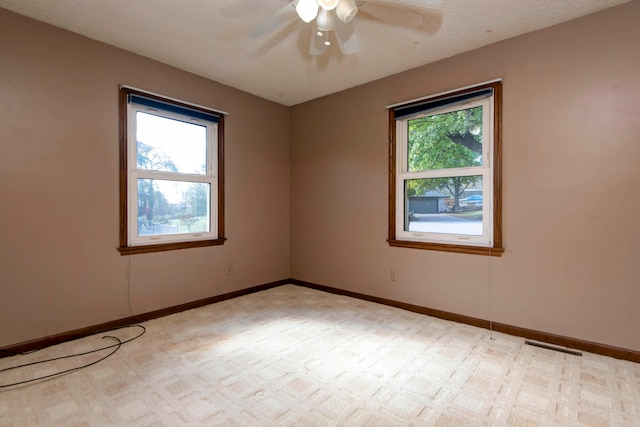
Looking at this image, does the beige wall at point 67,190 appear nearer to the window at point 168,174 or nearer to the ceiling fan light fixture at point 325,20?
the window at point 168,174

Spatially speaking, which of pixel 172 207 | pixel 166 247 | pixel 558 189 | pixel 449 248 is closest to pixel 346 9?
pixel 558 189

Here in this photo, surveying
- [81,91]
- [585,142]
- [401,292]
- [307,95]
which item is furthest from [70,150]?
[585,142]

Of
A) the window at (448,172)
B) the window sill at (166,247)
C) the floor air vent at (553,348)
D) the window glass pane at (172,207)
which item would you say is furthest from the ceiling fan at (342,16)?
the floor air vent at (553,348)

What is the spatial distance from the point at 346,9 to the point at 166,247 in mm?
2745

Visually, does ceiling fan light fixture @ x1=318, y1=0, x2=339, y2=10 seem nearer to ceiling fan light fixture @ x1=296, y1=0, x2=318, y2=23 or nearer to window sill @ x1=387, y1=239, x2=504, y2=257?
ceiling fan light fixture @ x1=296, y1=0, x2=318, y2=23

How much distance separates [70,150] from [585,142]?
13.7ft

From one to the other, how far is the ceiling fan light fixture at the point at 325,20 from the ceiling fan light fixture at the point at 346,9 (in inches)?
4.8

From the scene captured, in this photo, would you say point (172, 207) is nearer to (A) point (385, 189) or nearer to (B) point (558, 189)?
(A) point (385, 189)

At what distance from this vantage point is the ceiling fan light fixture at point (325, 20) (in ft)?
6.70

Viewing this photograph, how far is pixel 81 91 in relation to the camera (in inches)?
107

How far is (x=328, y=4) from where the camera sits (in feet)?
6.29

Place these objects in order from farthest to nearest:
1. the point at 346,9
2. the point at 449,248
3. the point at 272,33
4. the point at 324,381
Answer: the point at 449,248 → the point at 272,33 → the point at 324,381 → the point at 346,9

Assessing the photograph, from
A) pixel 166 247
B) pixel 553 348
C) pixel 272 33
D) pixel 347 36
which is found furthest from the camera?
pixel 166 247

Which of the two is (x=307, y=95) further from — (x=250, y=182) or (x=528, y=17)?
(x=528, y=17)
